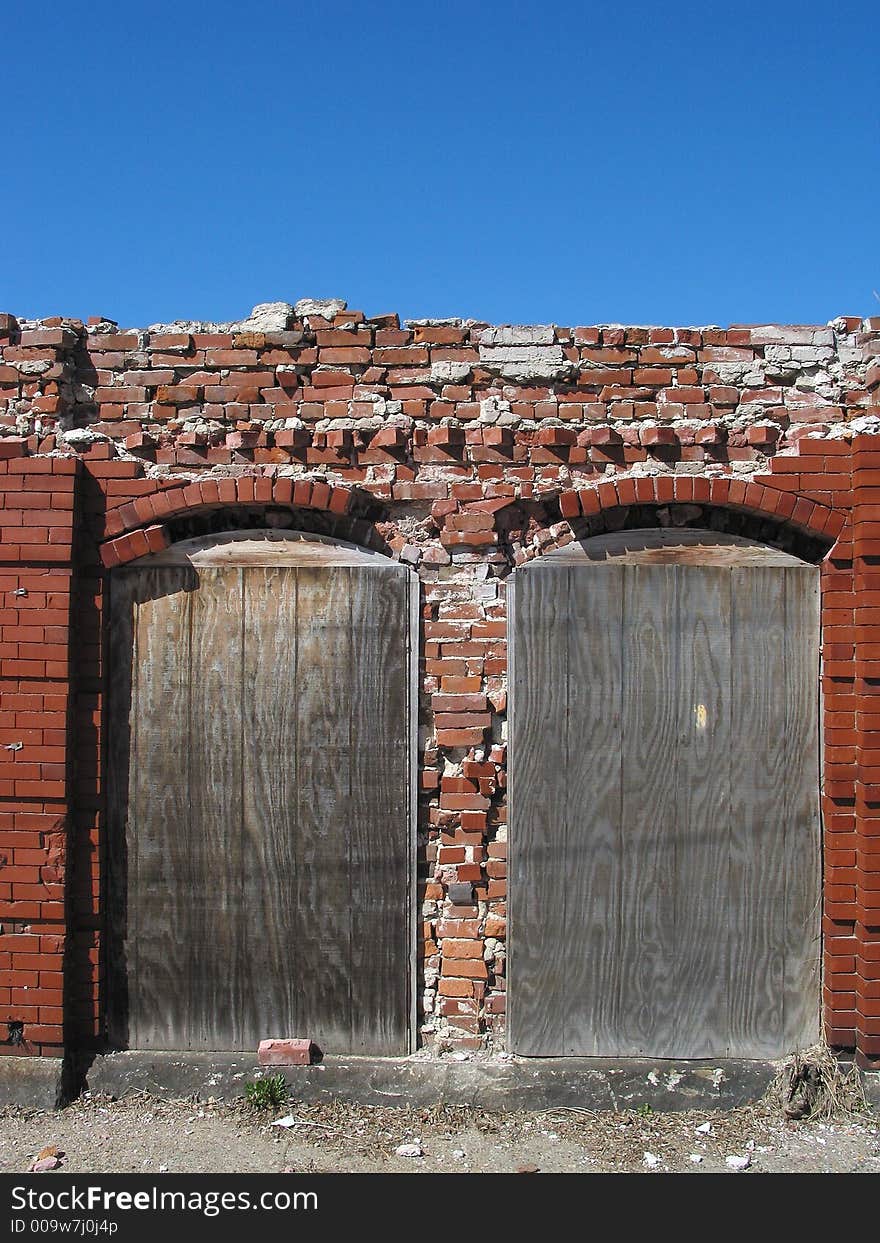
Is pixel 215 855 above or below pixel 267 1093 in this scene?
above

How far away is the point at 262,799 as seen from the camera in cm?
376

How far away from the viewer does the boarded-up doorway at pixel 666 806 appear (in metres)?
3.68

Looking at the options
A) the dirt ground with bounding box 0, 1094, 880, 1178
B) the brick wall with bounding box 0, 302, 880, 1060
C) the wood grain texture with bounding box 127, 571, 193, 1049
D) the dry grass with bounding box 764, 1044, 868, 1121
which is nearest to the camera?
the dirt ground with bounding box 0, 1094, 880, 1178

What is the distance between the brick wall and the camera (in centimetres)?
366

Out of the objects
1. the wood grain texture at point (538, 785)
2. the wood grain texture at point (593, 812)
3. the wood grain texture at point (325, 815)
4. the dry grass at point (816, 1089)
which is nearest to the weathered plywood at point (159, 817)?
the wood grain texture at point (325, 815)

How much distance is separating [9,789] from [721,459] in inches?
131

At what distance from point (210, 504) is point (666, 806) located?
2.35m

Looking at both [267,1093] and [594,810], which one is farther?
[594,810]

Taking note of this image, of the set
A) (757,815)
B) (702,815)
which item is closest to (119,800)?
(702,815)

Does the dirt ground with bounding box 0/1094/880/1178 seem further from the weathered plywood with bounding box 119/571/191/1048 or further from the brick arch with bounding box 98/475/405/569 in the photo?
the brick arch with bounding box 98/475/405/569

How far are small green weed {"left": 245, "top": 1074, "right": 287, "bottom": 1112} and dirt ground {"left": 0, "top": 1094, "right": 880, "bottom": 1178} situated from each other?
31mm

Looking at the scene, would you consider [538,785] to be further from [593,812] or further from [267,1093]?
[267,1093]

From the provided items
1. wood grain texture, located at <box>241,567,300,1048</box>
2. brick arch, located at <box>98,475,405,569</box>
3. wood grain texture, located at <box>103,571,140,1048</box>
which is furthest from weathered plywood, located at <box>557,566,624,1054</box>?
wood grain texture, located at <box>103,571,140,1048</box>

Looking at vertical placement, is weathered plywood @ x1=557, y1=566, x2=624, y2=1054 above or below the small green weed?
above
